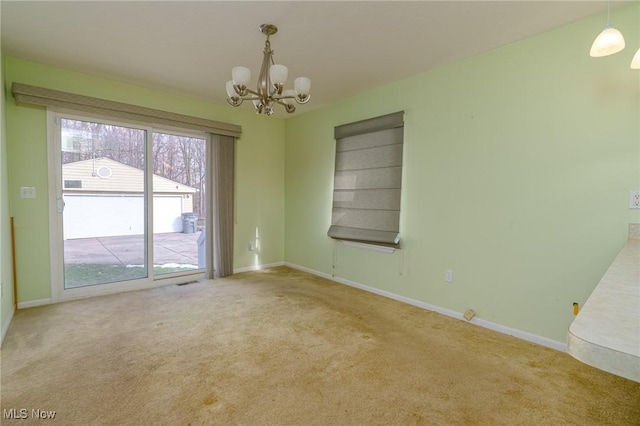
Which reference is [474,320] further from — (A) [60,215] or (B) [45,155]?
(B) [45,155]

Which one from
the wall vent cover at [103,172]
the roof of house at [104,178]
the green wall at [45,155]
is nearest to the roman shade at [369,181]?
the green wall at [45,155]

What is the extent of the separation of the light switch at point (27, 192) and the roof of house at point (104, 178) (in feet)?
0.88

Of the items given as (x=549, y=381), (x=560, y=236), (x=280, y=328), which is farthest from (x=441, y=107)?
(x=280, y=328)

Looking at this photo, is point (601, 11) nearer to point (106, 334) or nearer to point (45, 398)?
point (45, 398)

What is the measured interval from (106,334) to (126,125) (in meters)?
2.49

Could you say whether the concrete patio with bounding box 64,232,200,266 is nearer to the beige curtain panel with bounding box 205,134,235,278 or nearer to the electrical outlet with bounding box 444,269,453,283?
the beige curtain panel with bounding box 205,134,235,278

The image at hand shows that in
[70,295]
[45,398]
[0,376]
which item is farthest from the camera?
[70,295]

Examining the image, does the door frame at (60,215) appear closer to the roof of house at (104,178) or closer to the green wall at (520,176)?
the roof of house at (104,178)

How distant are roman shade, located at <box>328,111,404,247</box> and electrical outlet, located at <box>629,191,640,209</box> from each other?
1.88 meters

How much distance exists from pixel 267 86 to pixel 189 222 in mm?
2780

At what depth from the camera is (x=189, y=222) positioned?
4.39 m

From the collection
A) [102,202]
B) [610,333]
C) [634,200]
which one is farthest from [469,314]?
[102,202]

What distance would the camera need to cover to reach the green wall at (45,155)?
3.09 metres

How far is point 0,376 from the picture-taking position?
6.47ft
